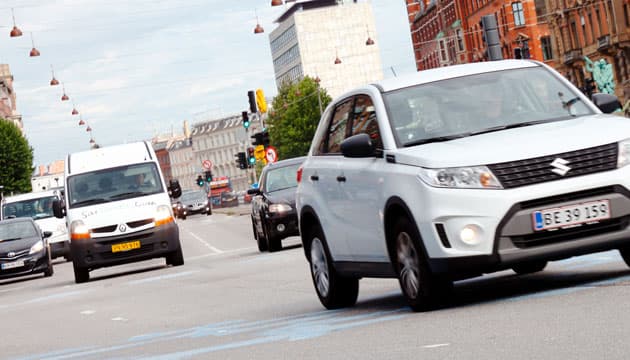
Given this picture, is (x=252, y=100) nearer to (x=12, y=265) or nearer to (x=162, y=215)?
(x=12, y=265)

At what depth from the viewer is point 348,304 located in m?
12.4

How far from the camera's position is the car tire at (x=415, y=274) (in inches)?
400

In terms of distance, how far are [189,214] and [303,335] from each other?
79.4 meters

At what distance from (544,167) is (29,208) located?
32836mm

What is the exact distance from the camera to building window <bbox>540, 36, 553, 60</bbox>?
9600 cm

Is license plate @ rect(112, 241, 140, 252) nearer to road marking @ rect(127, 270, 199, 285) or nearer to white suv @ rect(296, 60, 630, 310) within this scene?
road marking @ rect(127, 270, 199, 285)

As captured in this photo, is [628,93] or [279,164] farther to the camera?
[628,93]

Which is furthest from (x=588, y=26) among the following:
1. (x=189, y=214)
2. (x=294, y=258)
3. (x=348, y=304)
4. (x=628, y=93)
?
(x=348, y=304)

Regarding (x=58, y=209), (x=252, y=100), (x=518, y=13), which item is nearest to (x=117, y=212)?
(x=58, y=209)

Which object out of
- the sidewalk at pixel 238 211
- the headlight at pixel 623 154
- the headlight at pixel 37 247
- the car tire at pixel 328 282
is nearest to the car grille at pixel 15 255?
the headlight at pixel 37 247

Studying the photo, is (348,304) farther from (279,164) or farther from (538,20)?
(538,20)

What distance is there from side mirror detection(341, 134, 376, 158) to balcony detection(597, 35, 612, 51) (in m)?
70.3

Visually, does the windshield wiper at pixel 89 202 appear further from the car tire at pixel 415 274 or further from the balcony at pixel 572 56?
the balcony at pixel 572 56

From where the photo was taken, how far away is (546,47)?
9631cm
